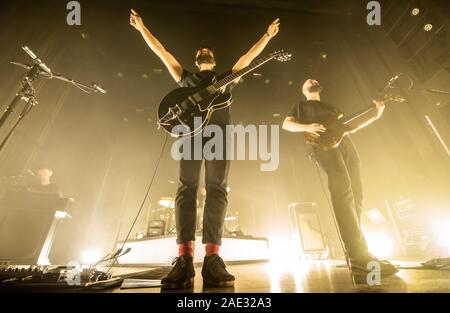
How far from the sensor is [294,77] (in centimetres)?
712

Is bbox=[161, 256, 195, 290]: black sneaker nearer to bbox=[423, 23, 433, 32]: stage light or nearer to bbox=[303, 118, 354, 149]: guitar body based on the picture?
bbox=[303, 118, 354, 149]: guitar body

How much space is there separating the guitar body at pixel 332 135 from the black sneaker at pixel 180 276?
1.57m

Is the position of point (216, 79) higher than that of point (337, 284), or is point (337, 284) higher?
point (216, 79)

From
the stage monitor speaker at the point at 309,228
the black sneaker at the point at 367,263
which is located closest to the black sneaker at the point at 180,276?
the black sneaker at the point at 367,263

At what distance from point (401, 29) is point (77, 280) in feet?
22.4

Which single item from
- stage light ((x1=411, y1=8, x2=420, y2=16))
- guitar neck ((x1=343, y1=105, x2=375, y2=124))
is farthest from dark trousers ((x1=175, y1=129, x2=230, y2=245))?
stage light ((x1=411, y1=8, x2=420, y2=16))

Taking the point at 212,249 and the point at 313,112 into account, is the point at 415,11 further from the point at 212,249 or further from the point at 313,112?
the point at 212,249

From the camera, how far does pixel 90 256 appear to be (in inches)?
320

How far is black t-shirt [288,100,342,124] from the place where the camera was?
2352mm

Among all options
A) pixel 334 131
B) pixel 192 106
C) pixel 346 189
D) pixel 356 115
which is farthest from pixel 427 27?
pixel 192 106

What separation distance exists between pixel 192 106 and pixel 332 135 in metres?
1.35

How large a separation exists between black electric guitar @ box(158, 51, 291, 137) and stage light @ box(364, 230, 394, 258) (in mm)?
5704

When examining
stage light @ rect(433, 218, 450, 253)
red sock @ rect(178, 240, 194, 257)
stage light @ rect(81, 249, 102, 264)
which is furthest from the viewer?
stage light @ rect(81, 249, 102, 264)

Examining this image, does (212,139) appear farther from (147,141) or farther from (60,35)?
(147,141)
